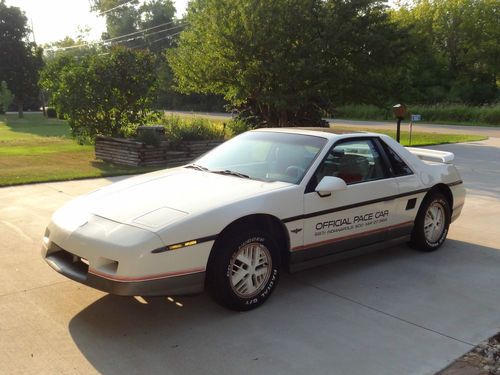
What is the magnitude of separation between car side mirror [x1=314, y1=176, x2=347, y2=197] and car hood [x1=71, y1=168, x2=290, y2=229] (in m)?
0.31

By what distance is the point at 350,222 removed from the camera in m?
4.67

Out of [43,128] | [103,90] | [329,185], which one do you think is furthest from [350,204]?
[43,128]

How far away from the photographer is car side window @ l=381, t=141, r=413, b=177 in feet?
17.2

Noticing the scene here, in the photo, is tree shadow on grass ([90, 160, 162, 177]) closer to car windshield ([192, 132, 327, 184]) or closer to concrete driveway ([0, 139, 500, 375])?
concrete driveway ([0, 139, 500, 375])

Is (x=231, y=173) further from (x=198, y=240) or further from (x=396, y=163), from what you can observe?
(x=396, y=163)

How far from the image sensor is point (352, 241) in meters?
4.73

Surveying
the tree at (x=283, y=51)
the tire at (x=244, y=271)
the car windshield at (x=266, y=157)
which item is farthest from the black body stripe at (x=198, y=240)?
the tree at (x=283, y=51)

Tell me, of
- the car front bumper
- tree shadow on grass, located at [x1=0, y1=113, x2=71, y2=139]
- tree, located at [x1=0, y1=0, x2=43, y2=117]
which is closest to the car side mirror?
the car front bumper

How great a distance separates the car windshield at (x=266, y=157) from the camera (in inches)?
180

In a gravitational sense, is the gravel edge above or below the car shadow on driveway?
below

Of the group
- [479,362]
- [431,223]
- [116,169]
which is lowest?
[479,362]

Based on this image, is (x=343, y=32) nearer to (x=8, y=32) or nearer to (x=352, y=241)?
(x=352, y=241)

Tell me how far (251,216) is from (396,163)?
2072 millimetres

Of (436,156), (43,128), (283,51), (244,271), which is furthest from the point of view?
(43,128)
